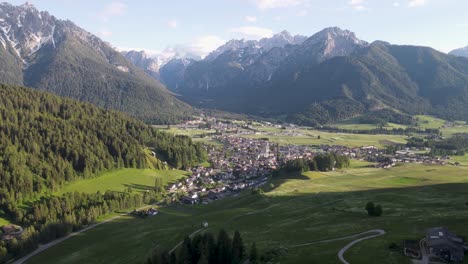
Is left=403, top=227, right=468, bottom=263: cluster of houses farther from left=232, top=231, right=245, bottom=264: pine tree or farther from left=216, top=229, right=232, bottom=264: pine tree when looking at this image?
left=216, top=229, right=232, bottom=264: pine tree

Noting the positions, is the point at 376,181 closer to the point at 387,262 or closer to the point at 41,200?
the point at 387,262

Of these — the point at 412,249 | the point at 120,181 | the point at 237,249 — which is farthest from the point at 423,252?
the point at 120,181

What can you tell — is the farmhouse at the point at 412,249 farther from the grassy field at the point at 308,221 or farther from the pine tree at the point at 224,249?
the pine tree at the point at 224,249

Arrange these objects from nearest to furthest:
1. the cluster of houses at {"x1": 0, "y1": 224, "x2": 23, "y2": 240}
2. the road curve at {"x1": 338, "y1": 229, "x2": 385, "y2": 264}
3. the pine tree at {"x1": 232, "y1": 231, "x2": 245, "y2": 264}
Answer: the road curve at {"x1": 338, "y1": 229, "x2": 385, "y2": 264}
the pine tree at {"x1": 232, "y1": 231, "x2": 245, "y2": 264}
the cluster of houses at {"x1": 0, "y1": 224, "x2": 23, "y2": 240}

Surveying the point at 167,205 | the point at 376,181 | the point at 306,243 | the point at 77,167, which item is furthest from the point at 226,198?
the point at 306,243

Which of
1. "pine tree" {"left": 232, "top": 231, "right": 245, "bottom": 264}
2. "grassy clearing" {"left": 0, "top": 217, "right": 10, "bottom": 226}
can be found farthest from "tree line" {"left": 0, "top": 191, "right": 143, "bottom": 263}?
"pine tree" {"left": 232, "top": 231, "right": 245, "bottom": 264}
